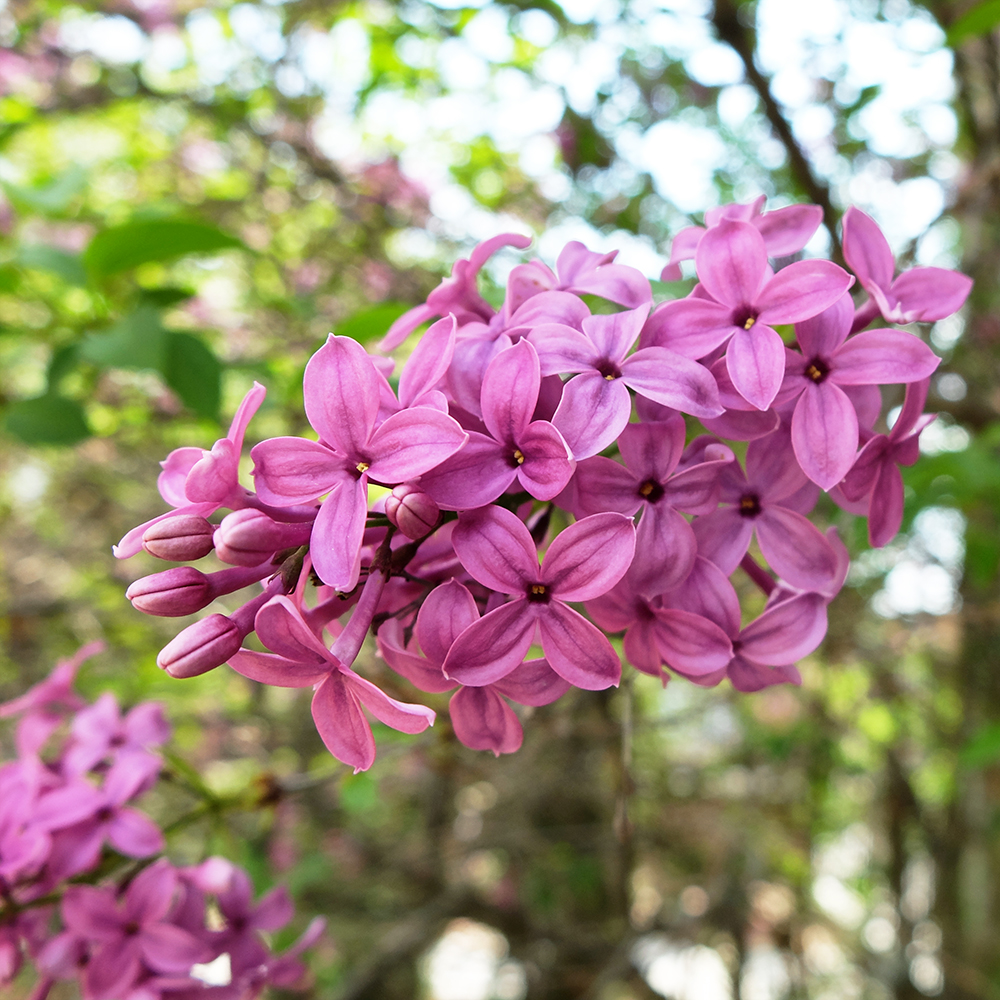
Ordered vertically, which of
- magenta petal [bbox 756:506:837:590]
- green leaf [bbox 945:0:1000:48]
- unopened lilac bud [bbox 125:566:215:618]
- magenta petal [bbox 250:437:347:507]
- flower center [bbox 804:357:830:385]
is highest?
green leaf [bbox 945:0:1000:48]

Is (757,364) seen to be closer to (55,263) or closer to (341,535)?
(341,535)

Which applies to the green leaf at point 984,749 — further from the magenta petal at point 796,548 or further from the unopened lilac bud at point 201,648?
the unopened lilac bud at point 201,648

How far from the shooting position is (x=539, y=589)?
2.07ft

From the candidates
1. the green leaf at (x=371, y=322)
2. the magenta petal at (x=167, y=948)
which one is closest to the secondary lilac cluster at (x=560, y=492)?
the green leaf at (x=371, y=322)

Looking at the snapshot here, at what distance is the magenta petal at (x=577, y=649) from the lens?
2.06ft

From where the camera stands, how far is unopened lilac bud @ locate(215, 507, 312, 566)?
0.60 meters


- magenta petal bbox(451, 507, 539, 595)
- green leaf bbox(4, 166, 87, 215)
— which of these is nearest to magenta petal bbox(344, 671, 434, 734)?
magenta petal bbox(451, 507, 539, 595)

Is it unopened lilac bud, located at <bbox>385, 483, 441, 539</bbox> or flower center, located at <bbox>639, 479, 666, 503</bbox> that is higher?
unopened lilac bud, located at <bbox>385, 483, 441, 539</bbox>

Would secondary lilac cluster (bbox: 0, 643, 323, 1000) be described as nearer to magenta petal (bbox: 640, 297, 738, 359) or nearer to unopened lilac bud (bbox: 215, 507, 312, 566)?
unopened lilac bud (bbox: 215, 507, 312, 566)

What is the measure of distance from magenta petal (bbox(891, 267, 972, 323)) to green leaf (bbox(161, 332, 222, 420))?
1053 millimetres

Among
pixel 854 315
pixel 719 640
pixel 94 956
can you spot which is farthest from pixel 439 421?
pixel 94 956

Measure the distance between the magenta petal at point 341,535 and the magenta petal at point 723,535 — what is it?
294 mm

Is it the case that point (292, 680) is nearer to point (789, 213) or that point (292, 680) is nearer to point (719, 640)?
point (719, 640)

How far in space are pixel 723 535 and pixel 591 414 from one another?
0.18 meters
